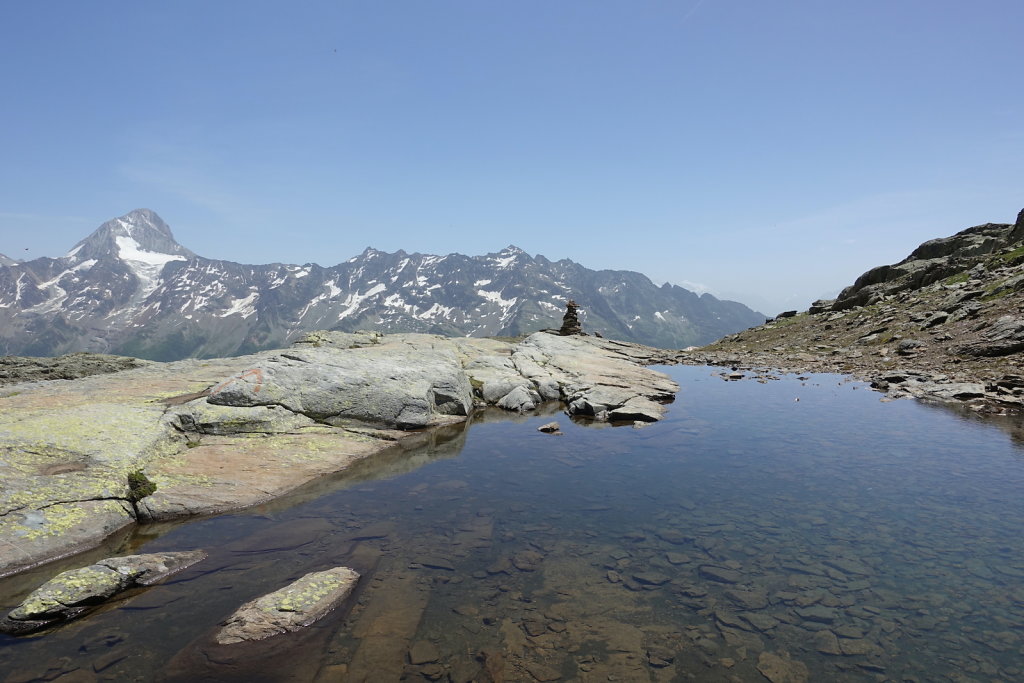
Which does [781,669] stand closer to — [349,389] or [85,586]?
[85,586]

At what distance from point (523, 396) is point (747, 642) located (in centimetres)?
2576

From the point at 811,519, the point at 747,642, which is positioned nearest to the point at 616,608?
the point at 747,642

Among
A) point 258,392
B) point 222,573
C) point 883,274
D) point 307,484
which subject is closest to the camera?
point 222,573

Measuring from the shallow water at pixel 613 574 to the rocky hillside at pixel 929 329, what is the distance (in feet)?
56.2

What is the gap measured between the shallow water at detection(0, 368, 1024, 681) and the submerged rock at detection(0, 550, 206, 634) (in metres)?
0.46

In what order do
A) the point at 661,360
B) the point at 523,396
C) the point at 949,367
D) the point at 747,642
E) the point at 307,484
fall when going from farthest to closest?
1. the point at 661,360
2. the point at 949,367
3. the point at 523,396
4. the point at 307,484
5. the point at 747,642

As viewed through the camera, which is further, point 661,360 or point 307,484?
point 661,360

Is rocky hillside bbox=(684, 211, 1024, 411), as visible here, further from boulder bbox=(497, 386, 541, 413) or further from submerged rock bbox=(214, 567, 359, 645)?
submerged rock bbox=(214, 567, 359, 645)

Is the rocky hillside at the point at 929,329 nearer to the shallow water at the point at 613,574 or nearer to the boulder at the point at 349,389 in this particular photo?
the shallow water at the point at 613,574

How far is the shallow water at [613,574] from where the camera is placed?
A: 9.57 meters

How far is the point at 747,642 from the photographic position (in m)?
10.1

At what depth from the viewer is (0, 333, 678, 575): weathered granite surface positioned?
1477cm

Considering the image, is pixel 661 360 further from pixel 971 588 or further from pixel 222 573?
pixel 222 573

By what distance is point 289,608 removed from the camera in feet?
35.9
